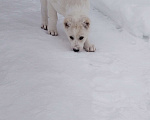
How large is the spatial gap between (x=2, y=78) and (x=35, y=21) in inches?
119

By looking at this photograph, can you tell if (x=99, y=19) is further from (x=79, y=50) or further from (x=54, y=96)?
(x=54, y=96)

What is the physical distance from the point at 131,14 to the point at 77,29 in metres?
1.54

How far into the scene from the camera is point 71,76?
3.78m

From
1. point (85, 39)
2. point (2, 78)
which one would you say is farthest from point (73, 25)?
point (2, 78)

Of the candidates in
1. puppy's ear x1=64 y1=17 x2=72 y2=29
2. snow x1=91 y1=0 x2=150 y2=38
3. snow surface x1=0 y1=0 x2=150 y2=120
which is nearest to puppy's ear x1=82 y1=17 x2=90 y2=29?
puppy's ear x1=64 y1=17 x2=72 y2=29

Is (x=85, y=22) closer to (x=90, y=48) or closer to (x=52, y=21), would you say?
(x=90, y=48)

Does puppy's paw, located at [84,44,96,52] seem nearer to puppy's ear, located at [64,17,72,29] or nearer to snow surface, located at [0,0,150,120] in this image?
snow surface, located at [0,0,150,120]

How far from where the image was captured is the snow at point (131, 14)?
5305 mm

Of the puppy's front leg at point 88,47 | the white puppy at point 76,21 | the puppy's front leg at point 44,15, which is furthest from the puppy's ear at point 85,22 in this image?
the puppy's front leg at point 44,15

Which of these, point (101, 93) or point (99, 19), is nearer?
point (101, 93)

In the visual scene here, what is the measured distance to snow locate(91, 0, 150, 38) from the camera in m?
5.30

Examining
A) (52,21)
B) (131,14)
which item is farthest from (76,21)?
(131,14)

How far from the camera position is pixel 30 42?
487cm

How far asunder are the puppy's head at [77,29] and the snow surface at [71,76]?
0.17 metres
